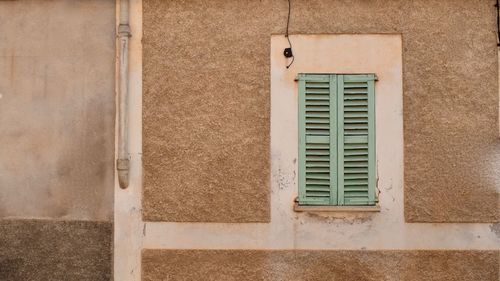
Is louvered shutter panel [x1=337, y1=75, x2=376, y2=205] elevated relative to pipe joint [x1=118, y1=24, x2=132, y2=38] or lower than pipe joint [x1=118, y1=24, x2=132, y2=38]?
lower

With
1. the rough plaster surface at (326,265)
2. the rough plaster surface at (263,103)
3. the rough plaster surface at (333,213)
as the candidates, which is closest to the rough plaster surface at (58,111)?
the rough plaster surface at (263,103)

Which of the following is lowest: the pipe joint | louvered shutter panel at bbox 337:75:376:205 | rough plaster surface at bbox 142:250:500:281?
rough plaster surface at bbox 142:250:500:281

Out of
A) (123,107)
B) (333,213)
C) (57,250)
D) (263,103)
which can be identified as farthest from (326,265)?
(57,250)

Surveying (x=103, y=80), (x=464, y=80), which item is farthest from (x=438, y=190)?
(x=103, y=80)

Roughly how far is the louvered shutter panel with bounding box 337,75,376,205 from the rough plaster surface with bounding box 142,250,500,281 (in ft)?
1.96

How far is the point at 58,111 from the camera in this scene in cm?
614

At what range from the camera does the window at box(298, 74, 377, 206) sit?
6.00 meters

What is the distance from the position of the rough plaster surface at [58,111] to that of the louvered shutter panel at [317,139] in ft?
6.42

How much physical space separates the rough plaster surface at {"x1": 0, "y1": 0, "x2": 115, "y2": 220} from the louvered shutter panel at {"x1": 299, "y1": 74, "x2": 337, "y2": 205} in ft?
6.42

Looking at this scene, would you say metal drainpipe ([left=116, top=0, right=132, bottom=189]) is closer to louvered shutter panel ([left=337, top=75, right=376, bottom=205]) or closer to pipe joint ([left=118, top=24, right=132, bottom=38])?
pipe joint ([left=118, top=24, right=132, bottom=38])

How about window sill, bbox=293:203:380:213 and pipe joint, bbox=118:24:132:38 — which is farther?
pipe joint, bbox=118:24:132:38

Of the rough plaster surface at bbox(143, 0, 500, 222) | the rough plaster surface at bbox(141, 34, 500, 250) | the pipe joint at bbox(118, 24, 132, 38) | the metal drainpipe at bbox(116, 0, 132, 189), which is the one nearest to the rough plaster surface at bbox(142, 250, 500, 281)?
the rough plaster surface at bbox(141, 34, 500, 250)

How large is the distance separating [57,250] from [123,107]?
5.28ft

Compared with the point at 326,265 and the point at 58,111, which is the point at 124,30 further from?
the point at 326,265
